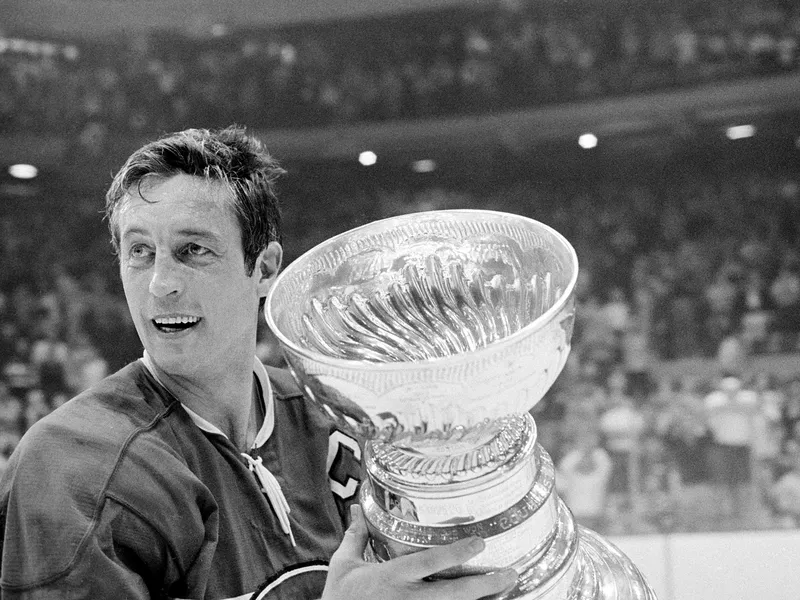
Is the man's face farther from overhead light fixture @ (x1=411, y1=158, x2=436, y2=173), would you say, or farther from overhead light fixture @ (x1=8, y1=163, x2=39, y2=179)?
overhead light fixture @ (x1=8, y1=163, x2=39, y2=179)

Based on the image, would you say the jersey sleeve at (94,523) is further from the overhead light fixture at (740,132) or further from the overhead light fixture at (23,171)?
the overhead light fixture at (740,132)

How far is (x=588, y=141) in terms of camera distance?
4254 millimetres

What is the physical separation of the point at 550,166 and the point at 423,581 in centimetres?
354

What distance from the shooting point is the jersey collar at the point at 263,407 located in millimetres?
1004

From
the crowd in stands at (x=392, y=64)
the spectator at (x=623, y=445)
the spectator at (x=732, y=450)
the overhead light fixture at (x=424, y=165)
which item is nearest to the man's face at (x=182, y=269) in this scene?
the crowd in stands at (x=392, y=64)

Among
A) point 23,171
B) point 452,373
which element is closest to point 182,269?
point 452,373

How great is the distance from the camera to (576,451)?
148 inches

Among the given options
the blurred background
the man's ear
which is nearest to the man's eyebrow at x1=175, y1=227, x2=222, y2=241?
the man's ear

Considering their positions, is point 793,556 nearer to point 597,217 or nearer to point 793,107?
point 597,217

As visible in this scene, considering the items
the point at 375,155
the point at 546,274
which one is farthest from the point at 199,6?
the point at 546,274

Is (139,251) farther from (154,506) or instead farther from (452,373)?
(452,373)

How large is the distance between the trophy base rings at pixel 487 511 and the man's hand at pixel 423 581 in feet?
0.06

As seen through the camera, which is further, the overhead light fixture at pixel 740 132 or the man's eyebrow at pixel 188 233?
the overhead light fixture at pixel 740 132

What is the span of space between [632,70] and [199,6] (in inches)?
77.3
